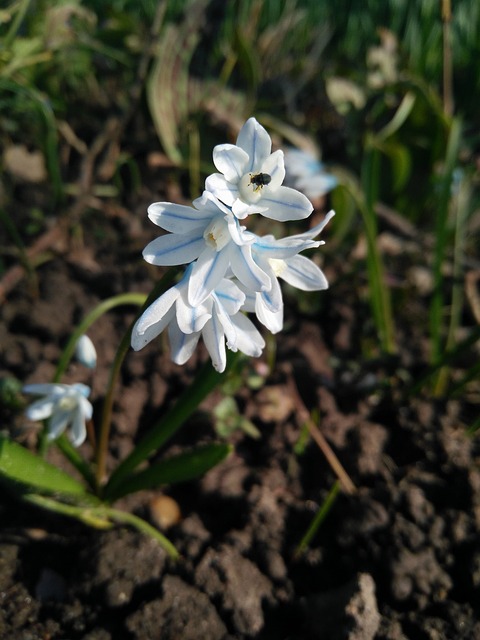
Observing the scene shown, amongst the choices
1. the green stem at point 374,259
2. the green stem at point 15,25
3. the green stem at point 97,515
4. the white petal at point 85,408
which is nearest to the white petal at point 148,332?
the white petal at point 85,408

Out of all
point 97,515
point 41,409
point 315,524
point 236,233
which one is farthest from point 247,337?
point 97,515

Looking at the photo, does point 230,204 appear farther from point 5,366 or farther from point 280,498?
point 5,366

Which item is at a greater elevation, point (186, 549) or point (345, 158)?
point (345, 158)

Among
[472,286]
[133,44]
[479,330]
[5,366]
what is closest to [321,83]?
[133,44]

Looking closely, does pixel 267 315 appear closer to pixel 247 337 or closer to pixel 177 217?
pixel 247 337

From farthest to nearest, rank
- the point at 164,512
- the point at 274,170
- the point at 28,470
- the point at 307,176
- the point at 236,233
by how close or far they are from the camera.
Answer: the point at 307,176 → the point at 164,512 → the point at 28,470 → the point at 274,170 → the point at 236,233
